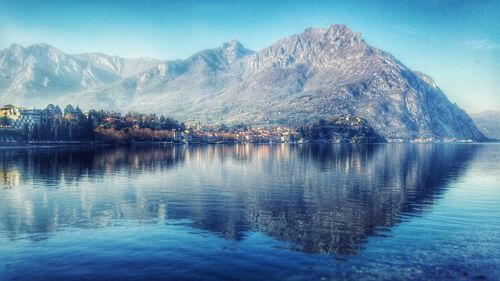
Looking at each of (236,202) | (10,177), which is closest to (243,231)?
(236,202)

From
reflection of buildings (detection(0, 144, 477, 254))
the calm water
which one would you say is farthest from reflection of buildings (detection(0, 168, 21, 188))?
reflection of buildings (detection(0, 144, 477, 254))

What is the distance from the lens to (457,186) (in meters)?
88.4

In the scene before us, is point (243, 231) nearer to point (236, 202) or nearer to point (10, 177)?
point (236, 202)

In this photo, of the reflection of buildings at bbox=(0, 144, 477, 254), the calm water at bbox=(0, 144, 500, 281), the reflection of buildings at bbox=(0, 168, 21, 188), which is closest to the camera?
the calm water at bbox=(0, 144, 500, 281)

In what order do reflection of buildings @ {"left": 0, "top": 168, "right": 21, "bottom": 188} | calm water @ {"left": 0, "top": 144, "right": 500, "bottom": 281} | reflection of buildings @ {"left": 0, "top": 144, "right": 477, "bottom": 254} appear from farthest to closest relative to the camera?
reflection of buildings @ {"left": 0, "top": 168, "right": 21, "bottom": 188} < reflection of buildings @ {"left": 0, "top": 144, "right": 477, "bottom": 254} < calm water @ {"left": 0, "top": 144, "right": 500, "bottom": 281}

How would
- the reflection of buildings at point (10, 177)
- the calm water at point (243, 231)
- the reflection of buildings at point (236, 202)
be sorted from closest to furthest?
the calm water at point (243, 231) → the reflection of buildings at point (236, 202) → the reflection of buildings at point (10, 177)

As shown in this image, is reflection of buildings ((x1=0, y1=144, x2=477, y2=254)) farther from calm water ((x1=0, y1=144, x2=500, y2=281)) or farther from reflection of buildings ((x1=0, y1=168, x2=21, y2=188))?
reflection of buildings ((x1=0, y1=168, x2=21, y2=188))

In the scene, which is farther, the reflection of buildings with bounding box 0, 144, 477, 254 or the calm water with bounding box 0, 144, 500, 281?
the reflection of buildings with bounding box 0, 144, 477, 254

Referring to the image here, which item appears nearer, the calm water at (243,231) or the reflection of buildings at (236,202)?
the calm water at (243,231)

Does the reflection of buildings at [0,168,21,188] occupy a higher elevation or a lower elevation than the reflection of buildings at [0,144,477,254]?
higher

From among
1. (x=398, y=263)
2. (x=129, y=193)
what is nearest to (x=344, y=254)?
(x=398, y=263)

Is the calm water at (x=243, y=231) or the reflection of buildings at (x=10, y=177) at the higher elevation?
the reflection of buildings at (x=10, y=177)

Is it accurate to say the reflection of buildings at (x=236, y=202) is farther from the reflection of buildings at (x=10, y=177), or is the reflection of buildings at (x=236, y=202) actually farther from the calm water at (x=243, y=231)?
the reflection of buildings at (x=10, y=177)

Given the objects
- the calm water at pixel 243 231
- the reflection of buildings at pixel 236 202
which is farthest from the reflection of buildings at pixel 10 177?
the reflection of buildings at pixel 236 202
